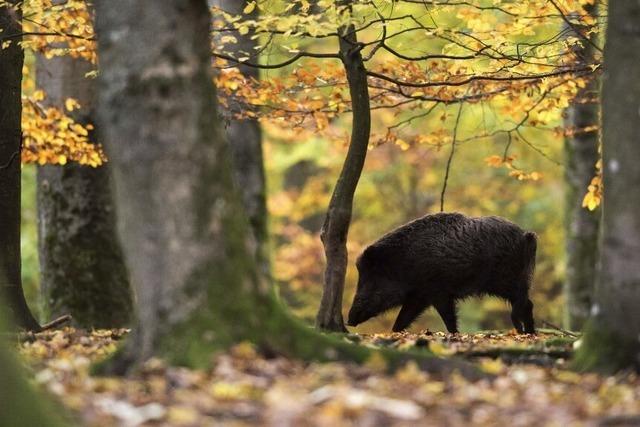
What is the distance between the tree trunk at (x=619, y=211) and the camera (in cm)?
606

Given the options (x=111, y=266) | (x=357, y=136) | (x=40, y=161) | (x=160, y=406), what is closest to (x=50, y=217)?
(x=111, y=266)

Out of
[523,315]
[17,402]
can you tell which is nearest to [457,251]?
[523,315]

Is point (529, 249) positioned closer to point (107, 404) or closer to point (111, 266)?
point (111, 266)

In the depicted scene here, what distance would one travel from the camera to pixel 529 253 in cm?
1204

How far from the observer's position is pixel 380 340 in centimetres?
844

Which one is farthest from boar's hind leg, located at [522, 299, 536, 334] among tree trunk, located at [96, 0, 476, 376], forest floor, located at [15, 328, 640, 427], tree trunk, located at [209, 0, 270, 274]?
tree trunk, located at [96, 0, 476, 376]

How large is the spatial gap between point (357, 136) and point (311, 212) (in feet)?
55.3

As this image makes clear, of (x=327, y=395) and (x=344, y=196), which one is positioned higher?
(x=344, y=196)

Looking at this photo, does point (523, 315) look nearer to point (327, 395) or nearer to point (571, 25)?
point (571, 25)

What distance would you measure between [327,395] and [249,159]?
7512 mm

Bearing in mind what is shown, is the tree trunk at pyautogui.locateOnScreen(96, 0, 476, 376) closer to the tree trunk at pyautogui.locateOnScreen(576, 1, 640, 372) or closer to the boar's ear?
the tree trunk at pyautogui.locateOnScreen(576, 1, 640, 372)

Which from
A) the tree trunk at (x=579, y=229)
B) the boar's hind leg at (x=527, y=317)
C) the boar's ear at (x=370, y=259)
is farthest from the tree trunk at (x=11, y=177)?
the tree trunk at (x=579, y=229)

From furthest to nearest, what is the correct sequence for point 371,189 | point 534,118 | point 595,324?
point 371,189 → point 534,118 → point 595,324

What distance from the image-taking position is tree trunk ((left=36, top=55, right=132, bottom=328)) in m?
13.4
